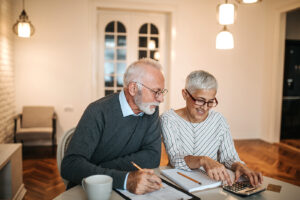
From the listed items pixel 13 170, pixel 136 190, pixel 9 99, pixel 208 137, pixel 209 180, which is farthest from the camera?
pixel 9 99

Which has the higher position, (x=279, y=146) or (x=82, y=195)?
(x=82, y=195)

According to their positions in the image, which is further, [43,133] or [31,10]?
[31,10]

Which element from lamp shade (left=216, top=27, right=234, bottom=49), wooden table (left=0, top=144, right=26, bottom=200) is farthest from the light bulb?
wooden table (left=0, top=144, right=26, bottom=200)

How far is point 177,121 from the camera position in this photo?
1764 millimetres

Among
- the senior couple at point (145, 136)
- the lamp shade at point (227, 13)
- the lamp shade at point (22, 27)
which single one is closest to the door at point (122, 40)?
the lamp shade at point (22, 27)

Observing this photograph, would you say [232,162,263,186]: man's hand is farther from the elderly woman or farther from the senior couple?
the elderly woman

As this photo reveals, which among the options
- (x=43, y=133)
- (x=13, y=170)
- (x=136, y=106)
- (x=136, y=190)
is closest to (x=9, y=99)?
(x=43, y=133)

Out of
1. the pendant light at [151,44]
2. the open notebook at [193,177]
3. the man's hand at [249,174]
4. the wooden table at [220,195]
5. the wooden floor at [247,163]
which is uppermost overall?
the pendant light at [151,44]

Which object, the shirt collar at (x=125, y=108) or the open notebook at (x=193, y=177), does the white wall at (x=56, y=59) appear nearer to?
the shirt collar at (x=125, y=108)

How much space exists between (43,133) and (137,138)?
313cm

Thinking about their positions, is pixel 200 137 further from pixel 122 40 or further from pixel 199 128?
pixel 122 40

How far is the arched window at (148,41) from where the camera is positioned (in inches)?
216

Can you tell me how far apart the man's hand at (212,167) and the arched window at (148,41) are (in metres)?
4.30

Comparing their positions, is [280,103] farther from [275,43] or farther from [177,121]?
[177,121]
